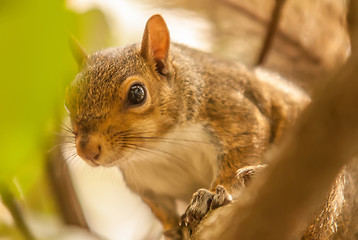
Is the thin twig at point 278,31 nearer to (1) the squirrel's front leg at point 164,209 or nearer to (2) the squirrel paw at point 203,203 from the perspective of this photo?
(1) the squirrel's front leg at point 164,209

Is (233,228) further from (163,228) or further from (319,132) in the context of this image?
(163,228)

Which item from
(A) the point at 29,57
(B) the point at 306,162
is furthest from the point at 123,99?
(A) the point at 29,57

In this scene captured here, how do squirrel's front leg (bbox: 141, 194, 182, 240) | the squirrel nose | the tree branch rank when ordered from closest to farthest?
the tree branch < the squirrel nose < squirrel's front leg (bbox: 141, 194, 182, 240)

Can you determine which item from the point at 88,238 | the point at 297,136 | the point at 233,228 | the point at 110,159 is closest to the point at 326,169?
the point at 297,136

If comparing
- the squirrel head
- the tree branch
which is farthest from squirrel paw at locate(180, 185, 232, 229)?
the tree branch

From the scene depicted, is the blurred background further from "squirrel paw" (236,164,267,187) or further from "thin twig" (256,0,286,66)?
"squirrel paw" (236,164,267,187)

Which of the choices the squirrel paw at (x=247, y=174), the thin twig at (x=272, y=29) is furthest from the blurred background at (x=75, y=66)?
the squirrel paw at (x=247, y=174)
